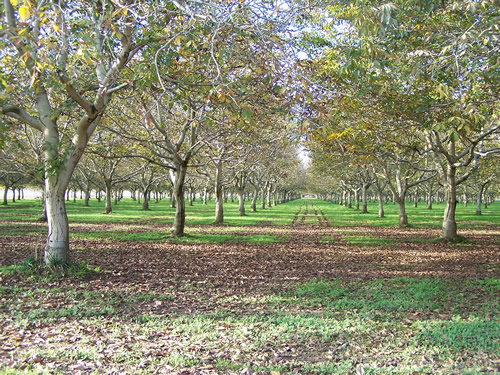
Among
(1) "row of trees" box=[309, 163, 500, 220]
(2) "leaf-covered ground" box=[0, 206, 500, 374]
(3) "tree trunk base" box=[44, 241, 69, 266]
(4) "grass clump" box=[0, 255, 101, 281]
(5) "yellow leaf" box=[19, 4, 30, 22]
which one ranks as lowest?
(2) "leaf-covered ground" box=[0, 206, 500, 374]

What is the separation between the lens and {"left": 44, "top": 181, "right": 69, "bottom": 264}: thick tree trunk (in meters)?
9.14

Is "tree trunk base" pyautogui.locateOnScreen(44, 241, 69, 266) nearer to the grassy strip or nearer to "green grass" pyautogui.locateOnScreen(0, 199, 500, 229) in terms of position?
the grassy strip

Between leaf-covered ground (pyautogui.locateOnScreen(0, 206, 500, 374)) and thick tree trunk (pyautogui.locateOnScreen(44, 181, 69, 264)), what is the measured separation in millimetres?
599

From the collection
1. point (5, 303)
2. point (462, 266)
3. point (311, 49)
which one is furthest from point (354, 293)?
point (311, 49)

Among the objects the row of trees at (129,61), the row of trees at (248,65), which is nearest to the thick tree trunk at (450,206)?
the row of trees at (248,65)

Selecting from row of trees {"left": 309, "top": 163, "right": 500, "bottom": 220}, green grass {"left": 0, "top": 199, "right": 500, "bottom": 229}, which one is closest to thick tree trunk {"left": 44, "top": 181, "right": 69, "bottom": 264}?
green grass {"left": 0, "top": 199, "right": 500, "bottom": 229}

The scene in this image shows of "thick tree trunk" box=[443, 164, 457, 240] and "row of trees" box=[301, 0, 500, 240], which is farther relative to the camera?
"thick tree trunk" box=[443, 164, 457, 240]

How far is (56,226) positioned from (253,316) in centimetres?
553

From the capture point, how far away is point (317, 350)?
5.17 m

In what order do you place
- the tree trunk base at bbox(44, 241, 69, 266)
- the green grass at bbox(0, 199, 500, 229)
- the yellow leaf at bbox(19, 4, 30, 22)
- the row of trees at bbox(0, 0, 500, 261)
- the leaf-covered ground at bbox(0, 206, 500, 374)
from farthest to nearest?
the green grass at bbox(0, 199, 500, 229) → the tree trunk base at bbox(44, 241, 69, 266) → the row of trees at bbox(0, 0, 500, 261) → the leaf-covered ground at bbox(0, 206, 500, 374) → the yellow leaf at bbox(19, 4, 30, 22)

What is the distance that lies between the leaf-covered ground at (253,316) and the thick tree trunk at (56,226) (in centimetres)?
60

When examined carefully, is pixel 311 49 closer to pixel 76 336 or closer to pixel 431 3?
pixel 431 3

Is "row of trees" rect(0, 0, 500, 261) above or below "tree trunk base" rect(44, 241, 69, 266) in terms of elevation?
above

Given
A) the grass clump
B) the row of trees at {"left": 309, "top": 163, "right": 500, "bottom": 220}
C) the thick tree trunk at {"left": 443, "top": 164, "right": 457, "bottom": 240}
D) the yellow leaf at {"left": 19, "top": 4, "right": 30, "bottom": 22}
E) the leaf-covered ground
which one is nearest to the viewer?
the yellow leaf at {"left": 19, "top": 4, "right": 30, "bottom": 22}
